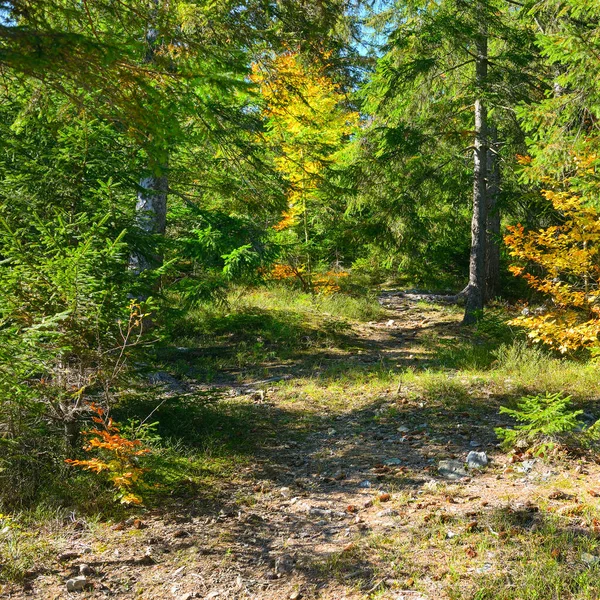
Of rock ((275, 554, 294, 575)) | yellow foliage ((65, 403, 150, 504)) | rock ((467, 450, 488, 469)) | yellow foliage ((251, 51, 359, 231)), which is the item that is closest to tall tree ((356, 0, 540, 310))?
yellow foliage ((251, 51, 359, 231))

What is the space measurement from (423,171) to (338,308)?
381 centimetres

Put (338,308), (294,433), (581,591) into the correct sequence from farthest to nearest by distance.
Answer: (338,308) → (294,433) → (581,591)

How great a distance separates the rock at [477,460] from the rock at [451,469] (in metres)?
0.09

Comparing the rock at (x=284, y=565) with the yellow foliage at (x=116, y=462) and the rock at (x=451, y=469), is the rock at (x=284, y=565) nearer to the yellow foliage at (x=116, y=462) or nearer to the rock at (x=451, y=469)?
the yellow foliage at (x=116, y=462)

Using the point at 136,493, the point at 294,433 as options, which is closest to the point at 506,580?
the point at 136,493

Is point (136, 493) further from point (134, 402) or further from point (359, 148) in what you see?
point (359, 148)

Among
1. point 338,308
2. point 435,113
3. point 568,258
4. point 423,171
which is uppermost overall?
point 435,113

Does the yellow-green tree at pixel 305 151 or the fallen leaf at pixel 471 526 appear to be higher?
the yellow-green tree at pixel 305 151

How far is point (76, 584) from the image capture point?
3.37 meters

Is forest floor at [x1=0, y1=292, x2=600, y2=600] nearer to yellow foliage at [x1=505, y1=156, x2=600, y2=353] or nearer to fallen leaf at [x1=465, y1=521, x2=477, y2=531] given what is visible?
fallen leaf at [x1=465, y1=521, x2=477, y2=531]

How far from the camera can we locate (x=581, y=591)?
3.00 m

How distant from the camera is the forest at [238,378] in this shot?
3.42m

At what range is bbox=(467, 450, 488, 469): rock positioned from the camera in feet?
16.3

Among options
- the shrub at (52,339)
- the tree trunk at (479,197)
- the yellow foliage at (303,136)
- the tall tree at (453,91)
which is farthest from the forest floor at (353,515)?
the yellow foliage at (303,136)
